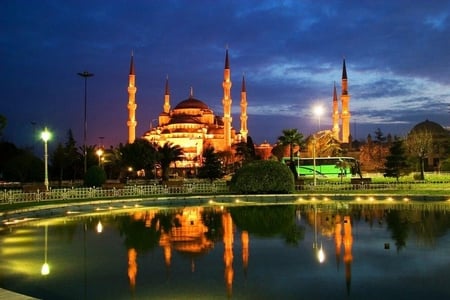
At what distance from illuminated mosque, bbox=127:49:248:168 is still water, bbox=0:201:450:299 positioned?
59.4 m

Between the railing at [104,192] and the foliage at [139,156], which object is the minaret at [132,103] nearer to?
the foliage at [139,156]

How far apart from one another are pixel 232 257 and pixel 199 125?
3042 inches

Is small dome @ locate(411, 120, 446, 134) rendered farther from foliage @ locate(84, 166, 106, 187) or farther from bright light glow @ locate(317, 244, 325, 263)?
bright light glow @ locate(317, 244, 325, 263)

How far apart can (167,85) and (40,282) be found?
3559 inches

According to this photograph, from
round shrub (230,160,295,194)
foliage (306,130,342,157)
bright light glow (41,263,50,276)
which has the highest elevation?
foliage (306,130,342,157)

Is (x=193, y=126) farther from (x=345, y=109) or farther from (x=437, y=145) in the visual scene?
(x=437, y=145)

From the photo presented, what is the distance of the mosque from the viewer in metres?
76.2

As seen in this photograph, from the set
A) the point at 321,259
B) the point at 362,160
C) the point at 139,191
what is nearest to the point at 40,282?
the point at 321,259

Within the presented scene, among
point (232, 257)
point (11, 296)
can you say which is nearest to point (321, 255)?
point (232, 257)

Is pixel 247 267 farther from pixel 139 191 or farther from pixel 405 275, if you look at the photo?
pixel 139 191

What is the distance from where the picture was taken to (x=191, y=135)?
3322 inches

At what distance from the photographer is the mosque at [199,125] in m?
76.2

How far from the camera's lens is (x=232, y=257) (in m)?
10.3

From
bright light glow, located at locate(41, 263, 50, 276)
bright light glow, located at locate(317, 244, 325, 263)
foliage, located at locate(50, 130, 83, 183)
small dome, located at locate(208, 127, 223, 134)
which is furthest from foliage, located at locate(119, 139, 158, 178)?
bright light glow, located at locate(41, 263, 50, 276)
